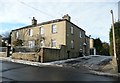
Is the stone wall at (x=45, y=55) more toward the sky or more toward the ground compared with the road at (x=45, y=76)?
more toward the sky

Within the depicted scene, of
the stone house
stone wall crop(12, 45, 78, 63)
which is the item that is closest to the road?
stone wall crop(12, 45, 78, 63)

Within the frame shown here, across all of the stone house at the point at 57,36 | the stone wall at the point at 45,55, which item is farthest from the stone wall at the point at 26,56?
the stone house at the point at 57,36

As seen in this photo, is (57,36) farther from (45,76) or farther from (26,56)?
(45,76)

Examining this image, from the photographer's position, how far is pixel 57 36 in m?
33.0

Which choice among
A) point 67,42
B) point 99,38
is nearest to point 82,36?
point 67,42

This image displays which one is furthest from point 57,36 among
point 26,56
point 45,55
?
point 45,55

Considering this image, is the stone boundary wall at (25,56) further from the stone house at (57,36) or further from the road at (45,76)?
the road at (45,76)

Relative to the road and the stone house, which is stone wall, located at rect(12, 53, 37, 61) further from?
the road

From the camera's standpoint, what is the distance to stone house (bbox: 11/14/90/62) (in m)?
32.2

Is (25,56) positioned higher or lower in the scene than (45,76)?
higher

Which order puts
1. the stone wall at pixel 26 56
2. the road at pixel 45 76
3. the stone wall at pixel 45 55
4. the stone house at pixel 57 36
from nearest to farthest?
1. the road at pixel 45 76
2. the stone wall at pixel 45 55
3. the stone wall at pixel 26 56
4. the stone house at pixel 57 36

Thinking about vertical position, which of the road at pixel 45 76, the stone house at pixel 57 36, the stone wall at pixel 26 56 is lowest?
the road at pixel 45 76

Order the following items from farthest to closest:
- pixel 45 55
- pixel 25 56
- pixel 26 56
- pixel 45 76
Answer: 1. pixel 25 56
2. pixel 26 56
3. pixel 45 55
4. pixel 45 76

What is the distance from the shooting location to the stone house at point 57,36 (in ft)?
106
